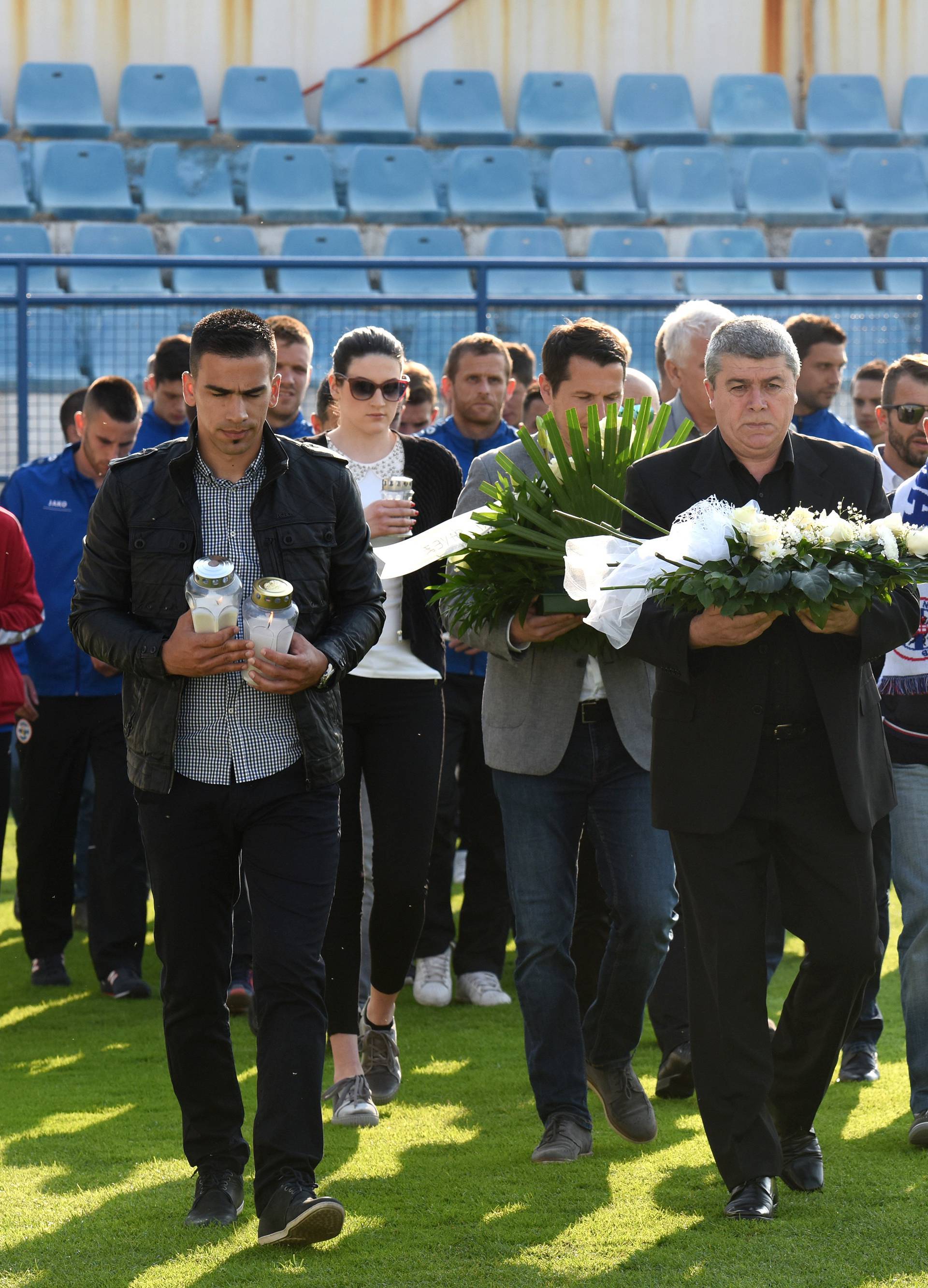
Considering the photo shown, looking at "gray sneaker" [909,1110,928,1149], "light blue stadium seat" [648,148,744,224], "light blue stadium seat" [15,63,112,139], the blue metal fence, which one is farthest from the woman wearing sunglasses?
"light blue stadium seat" [15,63,112,139]

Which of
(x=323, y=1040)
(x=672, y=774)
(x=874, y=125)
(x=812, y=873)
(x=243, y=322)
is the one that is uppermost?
(x=874, y=125)

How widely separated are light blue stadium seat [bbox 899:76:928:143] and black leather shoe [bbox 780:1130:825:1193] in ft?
49.7

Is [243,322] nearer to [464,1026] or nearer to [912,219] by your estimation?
[464,1026]

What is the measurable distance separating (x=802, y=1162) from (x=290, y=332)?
13.5 ft

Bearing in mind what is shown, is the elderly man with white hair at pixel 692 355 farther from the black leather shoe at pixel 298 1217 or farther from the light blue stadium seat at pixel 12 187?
the light blue stadium seat at pixel 12 187

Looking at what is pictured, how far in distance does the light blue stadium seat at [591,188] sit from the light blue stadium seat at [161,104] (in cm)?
351

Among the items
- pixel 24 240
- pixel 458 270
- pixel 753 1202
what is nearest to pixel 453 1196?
pixel 753 1202

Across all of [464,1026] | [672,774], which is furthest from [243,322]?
[464,1026]

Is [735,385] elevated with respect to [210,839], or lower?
elevated

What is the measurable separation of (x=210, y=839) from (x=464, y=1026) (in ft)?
8.69

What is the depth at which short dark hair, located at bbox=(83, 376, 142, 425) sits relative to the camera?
23.0ft

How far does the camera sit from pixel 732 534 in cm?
381

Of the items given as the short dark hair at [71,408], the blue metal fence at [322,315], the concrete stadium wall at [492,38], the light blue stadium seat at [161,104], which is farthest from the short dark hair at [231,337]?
the concrete stadium wall at [492,38]

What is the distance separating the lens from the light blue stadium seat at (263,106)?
1614cm
